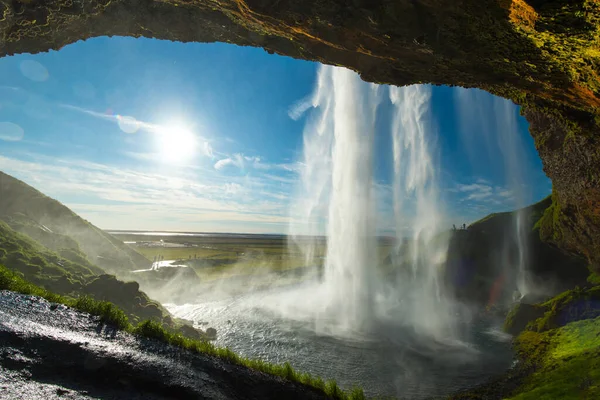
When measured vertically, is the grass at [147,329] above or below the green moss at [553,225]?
below

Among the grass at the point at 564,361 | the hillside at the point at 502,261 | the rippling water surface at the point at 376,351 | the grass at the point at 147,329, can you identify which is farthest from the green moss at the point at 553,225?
the grass at the point at 147,329

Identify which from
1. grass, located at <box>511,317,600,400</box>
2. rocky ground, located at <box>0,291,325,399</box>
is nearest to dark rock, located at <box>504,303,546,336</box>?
grass, located at <box>511,317,600,400</box>

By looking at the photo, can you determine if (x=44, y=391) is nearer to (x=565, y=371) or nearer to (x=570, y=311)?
(x=565, y=371)

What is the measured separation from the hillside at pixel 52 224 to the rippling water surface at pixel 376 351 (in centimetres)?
2570

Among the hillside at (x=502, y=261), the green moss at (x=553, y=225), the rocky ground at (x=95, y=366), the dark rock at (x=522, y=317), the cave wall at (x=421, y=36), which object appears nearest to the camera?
the rocky ground at (x=95, y=366)

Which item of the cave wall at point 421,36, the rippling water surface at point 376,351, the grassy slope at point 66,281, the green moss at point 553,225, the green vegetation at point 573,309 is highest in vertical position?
the cave wall at point 421,36

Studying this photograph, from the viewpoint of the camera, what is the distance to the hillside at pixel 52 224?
38875 millimetres

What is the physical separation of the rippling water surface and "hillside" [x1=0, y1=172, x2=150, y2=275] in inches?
1012

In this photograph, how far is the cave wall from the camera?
7.13 metres

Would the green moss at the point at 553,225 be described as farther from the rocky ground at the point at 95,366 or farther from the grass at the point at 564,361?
the rocky ground at the point at 95,366

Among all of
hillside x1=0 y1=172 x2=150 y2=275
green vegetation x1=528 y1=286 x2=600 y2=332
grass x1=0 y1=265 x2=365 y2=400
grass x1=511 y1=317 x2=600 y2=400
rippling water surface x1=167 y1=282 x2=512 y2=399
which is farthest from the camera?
hillside x1=0 y1=172 x2=150 y2=275

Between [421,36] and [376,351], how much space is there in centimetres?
2105

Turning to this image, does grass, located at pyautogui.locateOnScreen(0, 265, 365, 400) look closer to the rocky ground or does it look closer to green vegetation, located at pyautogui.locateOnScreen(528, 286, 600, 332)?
the rocky ground

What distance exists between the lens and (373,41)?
31.7 feet
